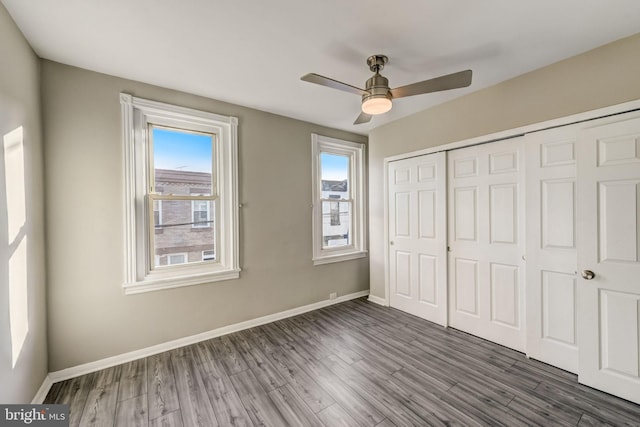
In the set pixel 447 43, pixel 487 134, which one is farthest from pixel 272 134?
pixel 487 134

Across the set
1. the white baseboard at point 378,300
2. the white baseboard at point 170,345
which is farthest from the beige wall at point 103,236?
the white baseboard at point 378,300

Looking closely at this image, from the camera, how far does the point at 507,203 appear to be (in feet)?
8.92

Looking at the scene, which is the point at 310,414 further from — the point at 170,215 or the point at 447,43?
the point at 447,43

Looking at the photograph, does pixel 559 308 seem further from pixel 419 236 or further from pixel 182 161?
pixel 182 161

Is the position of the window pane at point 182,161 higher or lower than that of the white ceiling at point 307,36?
lower

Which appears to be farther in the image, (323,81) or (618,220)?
(618,220)

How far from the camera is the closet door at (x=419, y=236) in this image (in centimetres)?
326

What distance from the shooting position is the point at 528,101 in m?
2.50

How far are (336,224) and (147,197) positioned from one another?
8.62ft

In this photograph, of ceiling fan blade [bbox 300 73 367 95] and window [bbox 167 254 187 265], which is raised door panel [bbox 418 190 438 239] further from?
window [bbox 167 254 187 265]

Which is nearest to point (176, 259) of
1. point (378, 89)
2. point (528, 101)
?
point (378, 89)

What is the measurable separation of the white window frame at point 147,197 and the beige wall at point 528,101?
221cm

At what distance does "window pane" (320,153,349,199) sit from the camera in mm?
4121

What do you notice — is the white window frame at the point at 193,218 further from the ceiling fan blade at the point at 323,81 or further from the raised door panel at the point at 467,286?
the raised door panel at the point at 467,286
